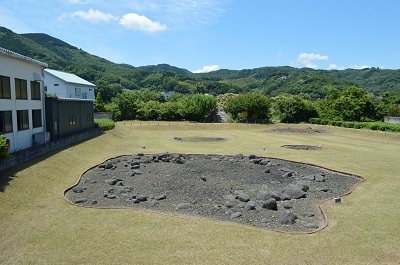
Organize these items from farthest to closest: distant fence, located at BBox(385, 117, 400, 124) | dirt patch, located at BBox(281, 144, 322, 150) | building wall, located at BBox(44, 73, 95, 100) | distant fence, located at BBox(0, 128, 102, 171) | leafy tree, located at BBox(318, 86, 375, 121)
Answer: leafy tree, located at BBox(318, 86, 375, 121) < distant fence, located at BBox(385, 117, 400, 124) < building wall, located at BBox(44, 73, 95, 100) < dirt patch, located at BBox(281, 144, 322, 150) < distant fence, located at BBox(0, 128, 102, 171)

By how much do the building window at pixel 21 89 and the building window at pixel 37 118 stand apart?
7.15 ft

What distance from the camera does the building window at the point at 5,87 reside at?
76.7 feet

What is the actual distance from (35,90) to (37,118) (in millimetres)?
2497

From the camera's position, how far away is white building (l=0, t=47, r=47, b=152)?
2372cm

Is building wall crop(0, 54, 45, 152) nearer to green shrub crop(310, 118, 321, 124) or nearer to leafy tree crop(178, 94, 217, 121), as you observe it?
leafy tree crop(178, 94, 217, 121)

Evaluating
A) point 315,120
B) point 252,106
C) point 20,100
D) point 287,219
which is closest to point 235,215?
point 287,219

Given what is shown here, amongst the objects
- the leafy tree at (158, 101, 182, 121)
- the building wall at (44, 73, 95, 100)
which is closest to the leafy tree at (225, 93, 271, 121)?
the leafy tree at (158, 101, 182, 121)

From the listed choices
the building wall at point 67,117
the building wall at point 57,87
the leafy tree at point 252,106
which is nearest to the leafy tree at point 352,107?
the leafy tree at point 252,106

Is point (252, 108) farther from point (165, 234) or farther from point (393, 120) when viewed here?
point (165, 234)

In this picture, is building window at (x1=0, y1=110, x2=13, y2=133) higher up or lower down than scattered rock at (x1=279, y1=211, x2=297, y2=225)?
higher up

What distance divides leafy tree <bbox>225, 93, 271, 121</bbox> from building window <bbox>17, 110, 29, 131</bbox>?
46575 mm

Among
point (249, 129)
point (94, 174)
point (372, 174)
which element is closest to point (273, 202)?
point (372, 174)

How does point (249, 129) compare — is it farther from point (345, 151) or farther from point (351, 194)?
point (351, 194)

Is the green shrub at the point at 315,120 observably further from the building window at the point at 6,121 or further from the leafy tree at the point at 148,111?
the building window at the point at 6,121
